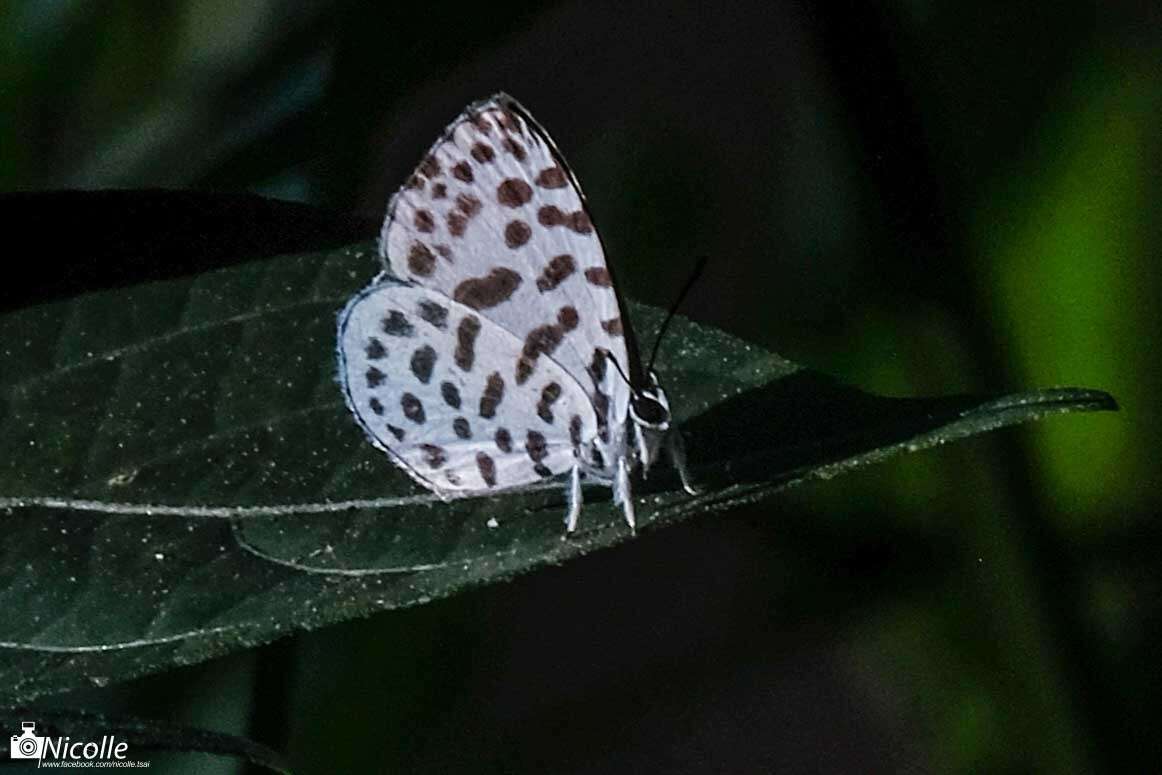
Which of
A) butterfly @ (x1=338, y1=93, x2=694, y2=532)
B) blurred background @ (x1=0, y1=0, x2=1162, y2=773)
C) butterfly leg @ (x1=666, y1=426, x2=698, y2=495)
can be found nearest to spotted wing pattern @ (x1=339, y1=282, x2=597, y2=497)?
butterfly @ (x1=338, y1=93, x2=694, y2=532)

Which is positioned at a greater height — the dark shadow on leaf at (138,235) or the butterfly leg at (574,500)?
the dark shadow on leaf at (138,235)

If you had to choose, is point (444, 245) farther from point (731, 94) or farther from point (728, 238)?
point (731, 94)

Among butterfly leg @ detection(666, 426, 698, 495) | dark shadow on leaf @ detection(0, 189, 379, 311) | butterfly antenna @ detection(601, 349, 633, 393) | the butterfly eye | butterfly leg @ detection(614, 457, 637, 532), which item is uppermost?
dark shadow on leaf @ detection(0, 189, 379, 311)

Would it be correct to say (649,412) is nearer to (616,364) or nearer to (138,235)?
(616,364)

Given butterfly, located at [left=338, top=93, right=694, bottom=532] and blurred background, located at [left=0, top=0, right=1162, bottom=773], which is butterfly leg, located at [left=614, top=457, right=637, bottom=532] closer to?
butterfly, located at [left=338, top=93, right=694, bottom=532]

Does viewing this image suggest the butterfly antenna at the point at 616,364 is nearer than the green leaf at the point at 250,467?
No

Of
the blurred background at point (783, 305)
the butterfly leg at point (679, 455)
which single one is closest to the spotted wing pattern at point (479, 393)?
the butterfly leg at point (679, 455)

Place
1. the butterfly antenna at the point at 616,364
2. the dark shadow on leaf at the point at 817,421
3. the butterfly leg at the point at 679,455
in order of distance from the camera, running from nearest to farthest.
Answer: the dark shadow on leaf at the point at 817,421 → the butterfly leg at the point at 679,455 → the butterfly antenna at the point at 616,364

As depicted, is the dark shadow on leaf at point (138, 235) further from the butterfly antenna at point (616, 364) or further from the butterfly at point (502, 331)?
the butterfly antenna at point (616, 364)
